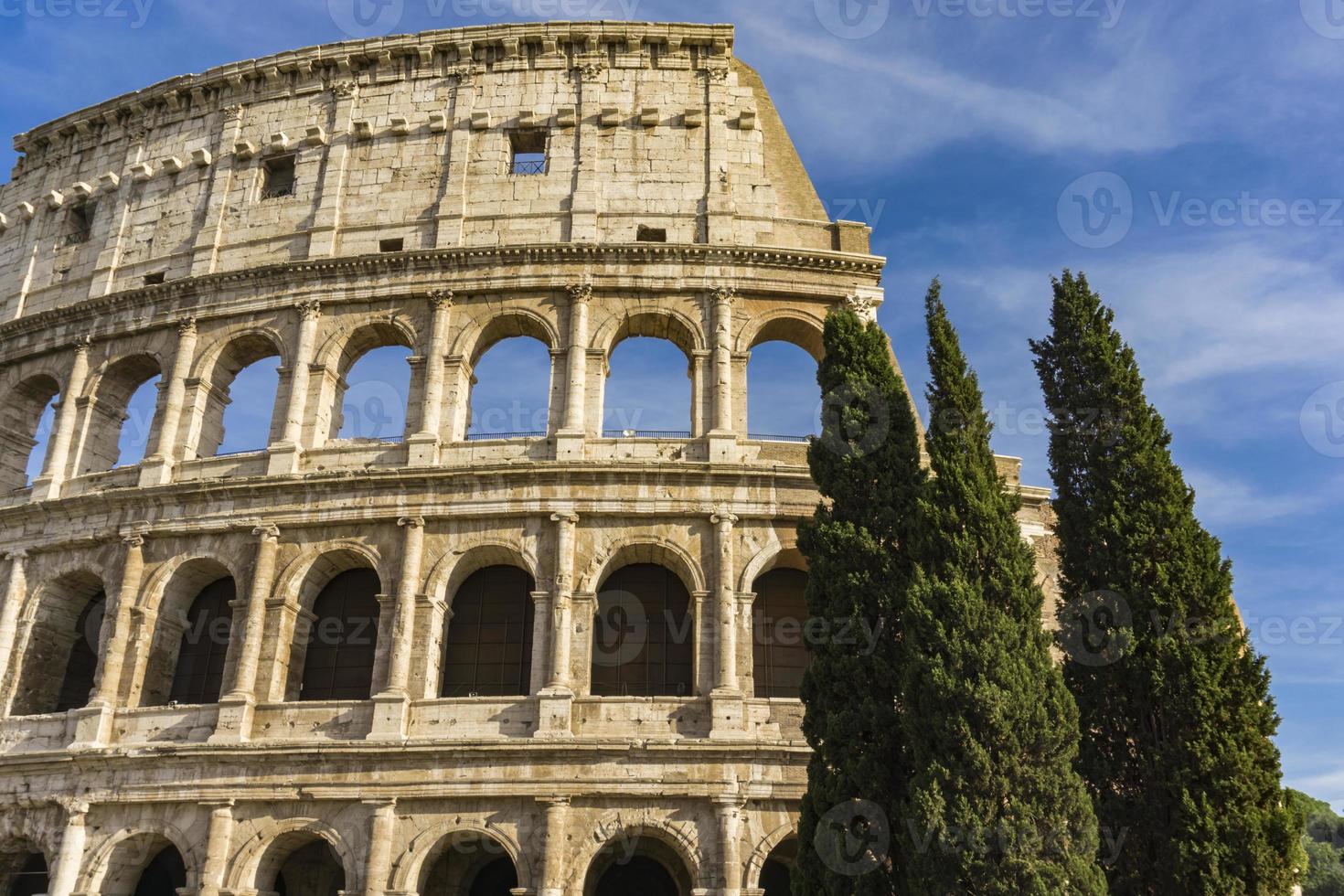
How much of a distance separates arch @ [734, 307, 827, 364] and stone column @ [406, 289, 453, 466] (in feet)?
19.6

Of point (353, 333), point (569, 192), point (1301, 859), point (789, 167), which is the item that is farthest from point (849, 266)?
point (1301, 859)

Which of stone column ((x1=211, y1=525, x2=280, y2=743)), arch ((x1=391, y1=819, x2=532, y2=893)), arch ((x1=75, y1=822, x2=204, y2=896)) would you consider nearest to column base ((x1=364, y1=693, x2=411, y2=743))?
arch ((x1=391, y1=819, x2=532, y2=893))

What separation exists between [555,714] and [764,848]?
4.06m

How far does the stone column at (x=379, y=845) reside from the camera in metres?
16.7

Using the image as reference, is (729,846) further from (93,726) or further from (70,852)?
(93,726)

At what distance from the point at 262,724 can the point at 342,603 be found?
2.76m

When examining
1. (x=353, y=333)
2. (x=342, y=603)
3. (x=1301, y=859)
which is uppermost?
(x=353, y=333)

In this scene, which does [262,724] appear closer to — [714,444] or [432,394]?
[432,394]

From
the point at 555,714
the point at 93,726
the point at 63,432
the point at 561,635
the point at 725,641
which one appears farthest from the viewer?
the point at 63,432

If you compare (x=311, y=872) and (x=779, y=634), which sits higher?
(x=779, y=634)

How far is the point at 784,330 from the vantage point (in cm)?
2173

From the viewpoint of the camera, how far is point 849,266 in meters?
21.7

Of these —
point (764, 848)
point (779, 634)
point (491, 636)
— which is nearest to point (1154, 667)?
point (764, 848)

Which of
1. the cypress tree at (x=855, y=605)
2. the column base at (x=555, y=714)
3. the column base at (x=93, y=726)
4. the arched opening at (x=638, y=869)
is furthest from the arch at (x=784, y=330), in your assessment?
the column base at (x=93, y=726)
